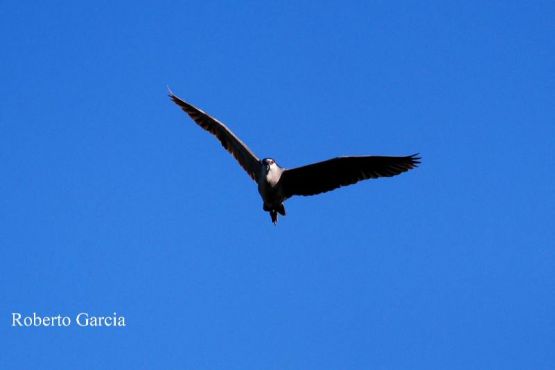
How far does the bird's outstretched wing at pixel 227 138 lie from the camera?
1731 centimetres

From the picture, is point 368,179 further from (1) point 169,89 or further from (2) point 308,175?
(1) point 169,89

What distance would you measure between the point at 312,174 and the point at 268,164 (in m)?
0.90

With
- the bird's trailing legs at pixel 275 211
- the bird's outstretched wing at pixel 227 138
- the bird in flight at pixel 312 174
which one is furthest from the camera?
the bird's outstretched wing at pixel 227 138

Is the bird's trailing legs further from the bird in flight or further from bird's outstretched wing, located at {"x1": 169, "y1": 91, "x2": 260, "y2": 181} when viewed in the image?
bird's outstretched wing, located at {"x1": 169, "y1": 91, "x2": 260, "y2": 181}

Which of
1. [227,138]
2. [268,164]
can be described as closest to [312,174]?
[268,164]

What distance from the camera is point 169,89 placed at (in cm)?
1877

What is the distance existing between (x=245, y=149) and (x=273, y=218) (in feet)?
5.20

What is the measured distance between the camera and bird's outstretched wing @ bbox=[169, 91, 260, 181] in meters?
17.3

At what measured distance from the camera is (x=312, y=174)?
16.6 m

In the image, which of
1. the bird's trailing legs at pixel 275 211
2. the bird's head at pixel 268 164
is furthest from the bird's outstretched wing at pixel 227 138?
the bird's trailing legs at pixel 275 211

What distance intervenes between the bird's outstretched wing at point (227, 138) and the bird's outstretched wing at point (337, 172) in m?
0.88

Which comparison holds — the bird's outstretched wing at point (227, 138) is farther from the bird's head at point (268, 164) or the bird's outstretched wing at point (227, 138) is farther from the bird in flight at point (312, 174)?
the bird's head at point (268, 164)

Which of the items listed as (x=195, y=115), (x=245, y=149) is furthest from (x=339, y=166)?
(x=195, y=115)

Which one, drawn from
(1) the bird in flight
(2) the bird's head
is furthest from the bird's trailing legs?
(2) the bird's head
